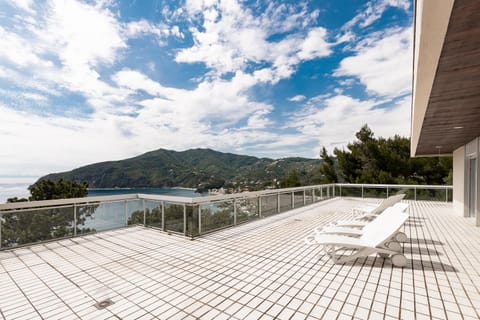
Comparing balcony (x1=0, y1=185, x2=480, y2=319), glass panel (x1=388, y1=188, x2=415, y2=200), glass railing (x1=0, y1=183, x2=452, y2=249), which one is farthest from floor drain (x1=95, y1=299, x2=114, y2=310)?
glass panel (x1=388, y1=188, x2=415, y2=200)

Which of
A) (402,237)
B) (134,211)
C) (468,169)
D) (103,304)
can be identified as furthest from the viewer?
(468,169)

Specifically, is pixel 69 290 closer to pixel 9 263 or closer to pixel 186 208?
pixel 9 263

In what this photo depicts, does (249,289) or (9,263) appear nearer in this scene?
(249,289)

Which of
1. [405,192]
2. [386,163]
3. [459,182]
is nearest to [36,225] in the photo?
[459,182]

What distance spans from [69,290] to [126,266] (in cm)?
87

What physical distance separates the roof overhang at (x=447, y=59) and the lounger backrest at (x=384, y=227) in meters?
1.91

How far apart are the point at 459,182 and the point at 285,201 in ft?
21.2

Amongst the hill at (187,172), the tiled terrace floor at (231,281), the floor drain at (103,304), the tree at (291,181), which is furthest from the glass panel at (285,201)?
the tree at (291,181)

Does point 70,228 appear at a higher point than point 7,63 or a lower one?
lower

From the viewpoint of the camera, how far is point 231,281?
3.31 meters

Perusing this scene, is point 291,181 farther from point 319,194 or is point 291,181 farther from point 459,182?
point 459,182

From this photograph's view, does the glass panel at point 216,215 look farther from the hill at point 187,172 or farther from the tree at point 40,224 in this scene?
the hill at point 187,172

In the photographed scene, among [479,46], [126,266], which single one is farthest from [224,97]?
[479,46]

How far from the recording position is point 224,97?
15.4 meters
